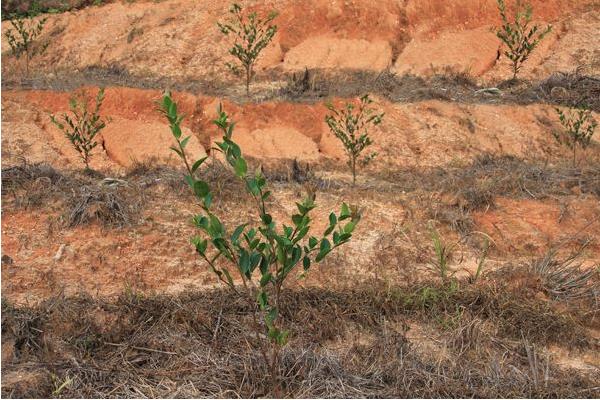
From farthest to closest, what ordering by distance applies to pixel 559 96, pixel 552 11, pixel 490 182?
1. pixel 552 11
2. pixel 559 96
3. pixel 490 182

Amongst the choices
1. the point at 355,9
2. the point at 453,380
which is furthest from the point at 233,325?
the point at 355,9

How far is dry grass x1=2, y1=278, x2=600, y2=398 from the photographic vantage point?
402cm

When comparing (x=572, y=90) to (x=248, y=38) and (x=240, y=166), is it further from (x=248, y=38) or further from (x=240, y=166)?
(x=240, y=166)

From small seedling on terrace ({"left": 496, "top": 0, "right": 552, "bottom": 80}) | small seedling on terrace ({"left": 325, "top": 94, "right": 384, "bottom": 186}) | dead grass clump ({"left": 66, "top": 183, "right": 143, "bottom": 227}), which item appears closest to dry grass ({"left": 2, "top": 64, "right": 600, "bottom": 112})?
small seedling on terrace ({"left": 496, "top": 0, "right": 552, "bottom": 80})

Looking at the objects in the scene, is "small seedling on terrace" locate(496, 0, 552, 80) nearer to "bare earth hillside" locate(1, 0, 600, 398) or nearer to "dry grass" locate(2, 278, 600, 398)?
"bare earth hillside" locate(1, 0, 600, 398)

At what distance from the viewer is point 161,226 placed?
5.99 meters

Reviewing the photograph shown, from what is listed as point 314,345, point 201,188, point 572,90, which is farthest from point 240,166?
point 572,90

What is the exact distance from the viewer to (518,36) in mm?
10156

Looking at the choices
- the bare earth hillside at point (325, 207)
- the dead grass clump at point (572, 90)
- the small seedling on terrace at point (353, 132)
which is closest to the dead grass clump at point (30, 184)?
the bare earth hillside at point (325, 207)

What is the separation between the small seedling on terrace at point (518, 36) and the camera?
32.6ft

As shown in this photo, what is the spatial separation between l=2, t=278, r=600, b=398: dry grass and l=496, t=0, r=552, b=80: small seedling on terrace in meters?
5.74

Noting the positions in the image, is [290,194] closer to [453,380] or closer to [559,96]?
[453,380]

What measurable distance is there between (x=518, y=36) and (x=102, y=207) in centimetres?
688

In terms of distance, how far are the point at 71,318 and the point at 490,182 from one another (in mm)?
4292
